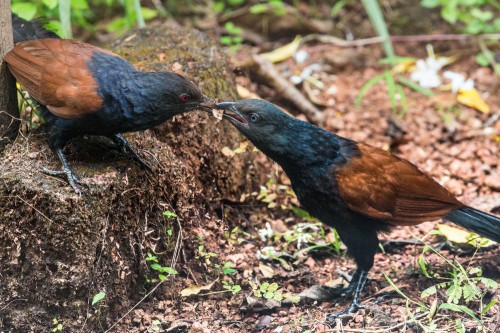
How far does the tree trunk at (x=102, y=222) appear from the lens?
3564mm

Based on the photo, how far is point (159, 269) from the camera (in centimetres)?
403

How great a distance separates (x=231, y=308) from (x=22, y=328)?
1.24m

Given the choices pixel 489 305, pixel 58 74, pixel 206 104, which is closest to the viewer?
pixel 489 305

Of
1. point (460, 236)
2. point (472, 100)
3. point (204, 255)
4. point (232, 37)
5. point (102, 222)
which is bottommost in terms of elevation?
point (204, 255)

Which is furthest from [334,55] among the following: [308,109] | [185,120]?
[185,120]

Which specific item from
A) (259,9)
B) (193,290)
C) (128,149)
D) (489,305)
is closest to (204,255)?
(193,290)

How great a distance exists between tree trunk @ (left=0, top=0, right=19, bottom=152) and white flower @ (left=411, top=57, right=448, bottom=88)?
4.41 m

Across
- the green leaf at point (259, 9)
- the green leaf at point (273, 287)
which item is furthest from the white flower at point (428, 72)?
the green leaf at point (273, 287)

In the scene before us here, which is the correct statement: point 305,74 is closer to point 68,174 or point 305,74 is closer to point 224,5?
point 224,5

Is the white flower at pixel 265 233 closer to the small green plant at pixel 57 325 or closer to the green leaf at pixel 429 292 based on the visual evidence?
the green leaf at pixel 429 292

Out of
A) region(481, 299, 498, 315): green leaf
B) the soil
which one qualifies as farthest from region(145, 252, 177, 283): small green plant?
region(481, 299, 498, 315): green leaf

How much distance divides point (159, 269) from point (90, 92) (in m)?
1.15

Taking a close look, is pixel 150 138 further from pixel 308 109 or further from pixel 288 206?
pixel 308 109

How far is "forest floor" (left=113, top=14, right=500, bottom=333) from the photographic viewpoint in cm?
394
